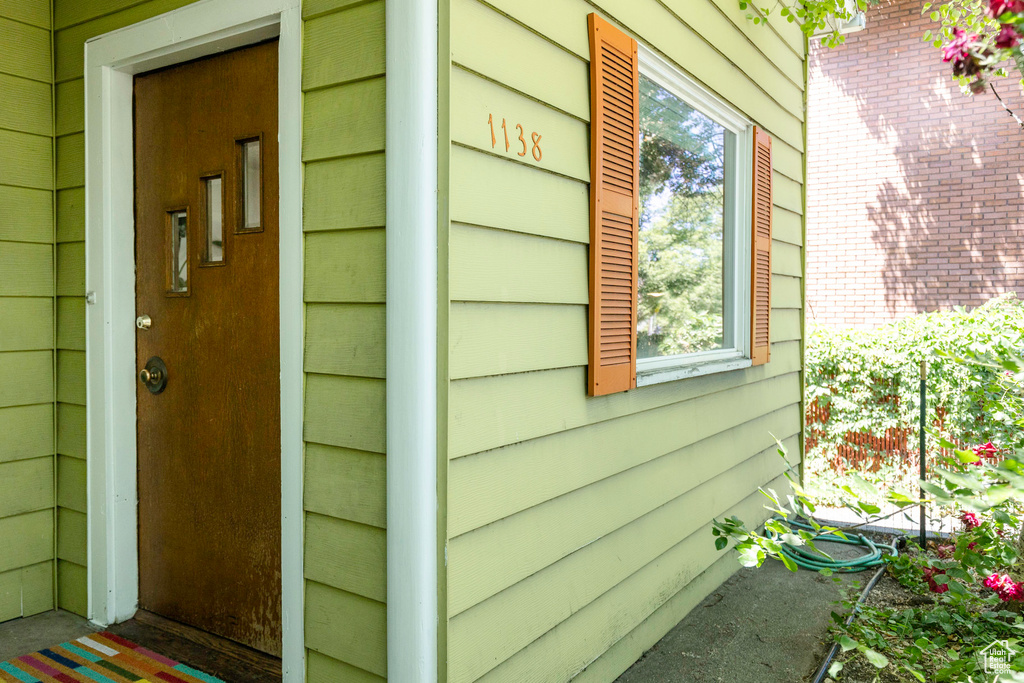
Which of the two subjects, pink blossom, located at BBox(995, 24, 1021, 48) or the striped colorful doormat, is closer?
pink blossom, located at BBox(995, 24, 1021, 48)

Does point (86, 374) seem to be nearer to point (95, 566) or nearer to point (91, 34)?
point (95, 566)

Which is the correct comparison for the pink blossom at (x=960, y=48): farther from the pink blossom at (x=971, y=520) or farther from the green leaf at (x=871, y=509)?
the pink blossom at (x=971, y=520)

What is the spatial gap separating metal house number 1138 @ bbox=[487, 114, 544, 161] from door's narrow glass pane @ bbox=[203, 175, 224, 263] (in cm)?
97

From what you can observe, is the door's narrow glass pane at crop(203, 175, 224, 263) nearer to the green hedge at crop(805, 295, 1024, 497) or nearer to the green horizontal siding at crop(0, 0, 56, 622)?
the green horizontal siding at crop(0, 0, 56, 622)

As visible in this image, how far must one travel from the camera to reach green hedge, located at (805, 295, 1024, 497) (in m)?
5.69

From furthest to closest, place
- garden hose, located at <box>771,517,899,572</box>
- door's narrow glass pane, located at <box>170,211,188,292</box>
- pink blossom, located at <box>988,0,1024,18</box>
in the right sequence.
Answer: garden hose, located at <box>771,517,899,572</box>, door's narrow glass pane, located at <box>170,211,188,292</box>, pink blossom, located at <box>988,0,1024,18</box>

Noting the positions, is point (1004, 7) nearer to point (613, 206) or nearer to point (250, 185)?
point (613, 206)

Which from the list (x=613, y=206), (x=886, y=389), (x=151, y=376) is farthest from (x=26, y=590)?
(x=886, y=389)

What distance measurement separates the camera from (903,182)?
8.68m

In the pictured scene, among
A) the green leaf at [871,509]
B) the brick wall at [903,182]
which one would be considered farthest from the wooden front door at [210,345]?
the brick wall at [903,182]

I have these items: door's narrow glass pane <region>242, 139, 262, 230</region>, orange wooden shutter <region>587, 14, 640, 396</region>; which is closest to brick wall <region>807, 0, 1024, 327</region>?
orange wooden shutter <region>587, 14, 640, 396</region>

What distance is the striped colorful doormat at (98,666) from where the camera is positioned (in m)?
2.10

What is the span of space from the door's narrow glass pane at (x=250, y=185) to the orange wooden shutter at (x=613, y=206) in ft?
3.32

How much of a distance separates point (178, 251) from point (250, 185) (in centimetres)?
39
